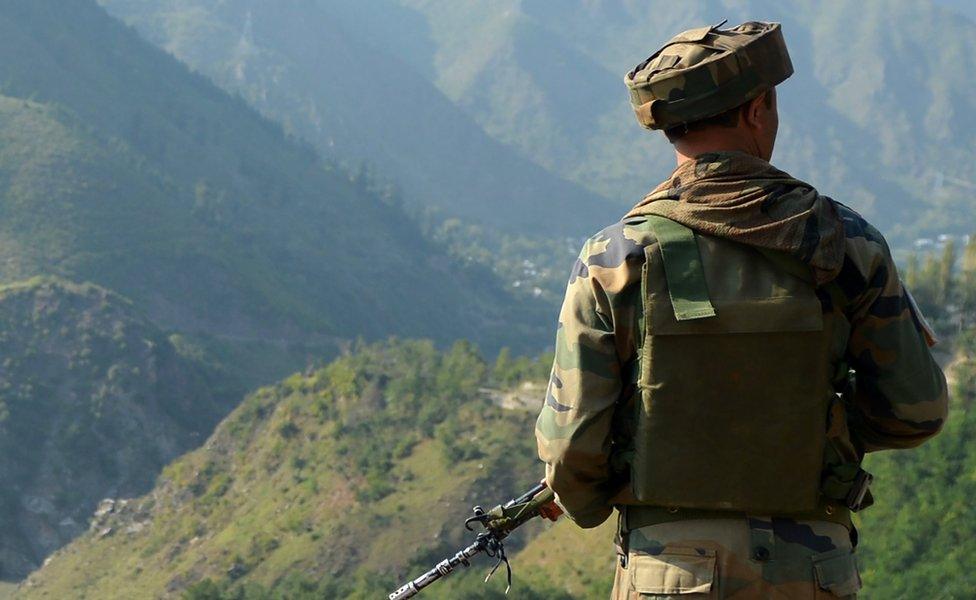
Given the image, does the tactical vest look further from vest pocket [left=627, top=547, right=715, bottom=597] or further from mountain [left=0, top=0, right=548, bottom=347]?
mountain [left=0, top=0, right=548, bottom=347]

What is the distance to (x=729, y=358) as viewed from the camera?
2.93 metres

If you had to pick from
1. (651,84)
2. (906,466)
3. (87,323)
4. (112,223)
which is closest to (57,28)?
(112,223)

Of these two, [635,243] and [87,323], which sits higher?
[635,243]

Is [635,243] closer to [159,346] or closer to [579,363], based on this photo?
[579,363]

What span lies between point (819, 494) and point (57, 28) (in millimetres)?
94285

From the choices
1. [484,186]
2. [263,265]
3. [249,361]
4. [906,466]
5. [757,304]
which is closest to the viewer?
[757,304]

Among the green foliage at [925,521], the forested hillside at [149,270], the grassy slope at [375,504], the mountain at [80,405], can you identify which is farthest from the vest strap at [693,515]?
the mountain at [80,405]

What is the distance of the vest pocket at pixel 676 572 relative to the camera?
9.68 ft

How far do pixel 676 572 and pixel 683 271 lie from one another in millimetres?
688


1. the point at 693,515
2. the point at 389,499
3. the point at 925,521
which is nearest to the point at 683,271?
the point at 693,515

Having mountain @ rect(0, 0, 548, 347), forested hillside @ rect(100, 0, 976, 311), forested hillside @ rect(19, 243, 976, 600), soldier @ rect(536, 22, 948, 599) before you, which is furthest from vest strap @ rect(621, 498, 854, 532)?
forested hillside @ rect(100, 0, 976, 311)

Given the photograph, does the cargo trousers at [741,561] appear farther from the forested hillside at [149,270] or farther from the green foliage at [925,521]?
the forested hillside at [149,270]

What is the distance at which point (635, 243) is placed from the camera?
2.99 m

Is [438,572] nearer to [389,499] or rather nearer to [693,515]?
[693,515]
